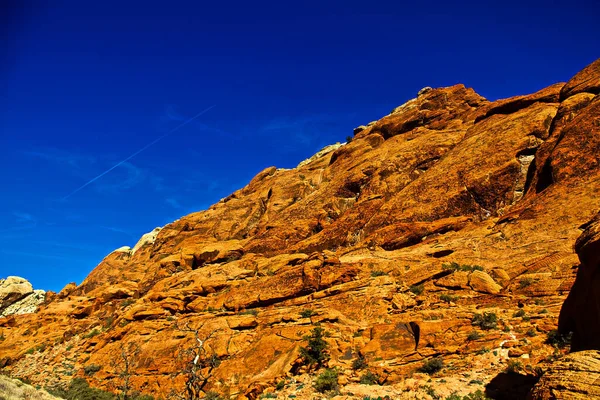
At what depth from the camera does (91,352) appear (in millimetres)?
35312

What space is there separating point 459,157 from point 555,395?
33408mm

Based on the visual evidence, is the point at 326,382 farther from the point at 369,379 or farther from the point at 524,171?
the point at 524,171

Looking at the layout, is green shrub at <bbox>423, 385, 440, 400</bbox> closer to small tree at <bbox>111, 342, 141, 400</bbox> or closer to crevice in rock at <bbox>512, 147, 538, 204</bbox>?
small tree at <bbox>111, 342, 141, 400</bbox>

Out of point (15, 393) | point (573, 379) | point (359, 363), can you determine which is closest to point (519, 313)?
point (359, 363)

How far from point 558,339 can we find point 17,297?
95986 mm

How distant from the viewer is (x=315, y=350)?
20547 millimetres

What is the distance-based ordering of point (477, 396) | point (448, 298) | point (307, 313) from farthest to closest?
point (307, 313) → point (448, 298) → point (477, 396)

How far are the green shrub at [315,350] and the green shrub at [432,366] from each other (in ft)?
17.9

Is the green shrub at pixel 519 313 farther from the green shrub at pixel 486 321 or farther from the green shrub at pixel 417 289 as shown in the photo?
the green shrub at pixel 417 289

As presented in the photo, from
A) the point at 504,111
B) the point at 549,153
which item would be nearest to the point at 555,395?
the point at 549,153

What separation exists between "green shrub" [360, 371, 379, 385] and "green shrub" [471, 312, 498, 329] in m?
5.56

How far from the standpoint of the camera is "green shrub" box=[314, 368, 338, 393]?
17312 millimetres

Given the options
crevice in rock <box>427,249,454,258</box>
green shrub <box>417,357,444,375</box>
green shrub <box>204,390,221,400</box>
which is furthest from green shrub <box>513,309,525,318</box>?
green shrub <box>204,390,221,400</box>

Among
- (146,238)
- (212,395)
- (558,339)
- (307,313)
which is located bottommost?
(212,395)
